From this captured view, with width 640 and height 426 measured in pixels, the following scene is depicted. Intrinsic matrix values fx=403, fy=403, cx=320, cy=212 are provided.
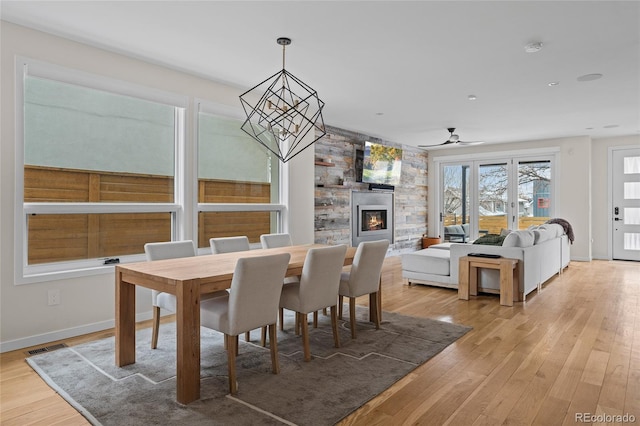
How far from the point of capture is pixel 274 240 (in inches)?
173

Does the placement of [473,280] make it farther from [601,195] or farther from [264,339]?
[601,195]

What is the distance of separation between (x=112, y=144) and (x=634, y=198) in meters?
9.02

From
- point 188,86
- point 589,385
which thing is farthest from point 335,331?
point 188,86

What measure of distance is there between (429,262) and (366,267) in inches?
87.9

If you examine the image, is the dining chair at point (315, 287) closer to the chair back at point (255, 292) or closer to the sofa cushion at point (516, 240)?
the chair back at point (255, 292)

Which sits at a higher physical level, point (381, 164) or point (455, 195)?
point (381, 164)

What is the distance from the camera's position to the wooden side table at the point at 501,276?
4516mm

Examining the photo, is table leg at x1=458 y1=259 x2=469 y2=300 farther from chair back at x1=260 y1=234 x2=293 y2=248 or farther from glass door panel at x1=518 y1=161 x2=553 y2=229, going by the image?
glass door panel at x1=518 y1=161 x2=553 y2=229

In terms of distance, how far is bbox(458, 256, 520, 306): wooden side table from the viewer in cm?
452

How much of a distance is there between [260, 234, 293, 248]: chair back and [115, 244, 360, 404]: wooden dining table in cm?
104

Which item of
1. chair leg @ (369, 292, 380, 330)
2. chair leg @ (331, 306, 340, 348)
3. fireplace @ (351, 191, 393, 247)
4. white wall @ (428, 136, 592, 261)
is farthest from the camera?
white wall @ (428, 136, 592, 261)

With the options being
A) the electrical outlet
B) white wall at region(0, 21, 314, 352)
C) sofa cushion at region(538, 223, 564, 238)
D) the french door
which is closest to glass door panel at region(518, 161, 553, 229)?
the french door

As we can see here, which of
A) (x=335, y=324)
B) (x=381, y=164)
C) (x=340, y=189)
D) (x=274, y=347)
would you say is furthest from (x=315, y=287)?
(x=381, y=164)

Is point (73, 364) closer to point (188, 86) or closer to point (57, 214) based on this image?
point (57, 214)
